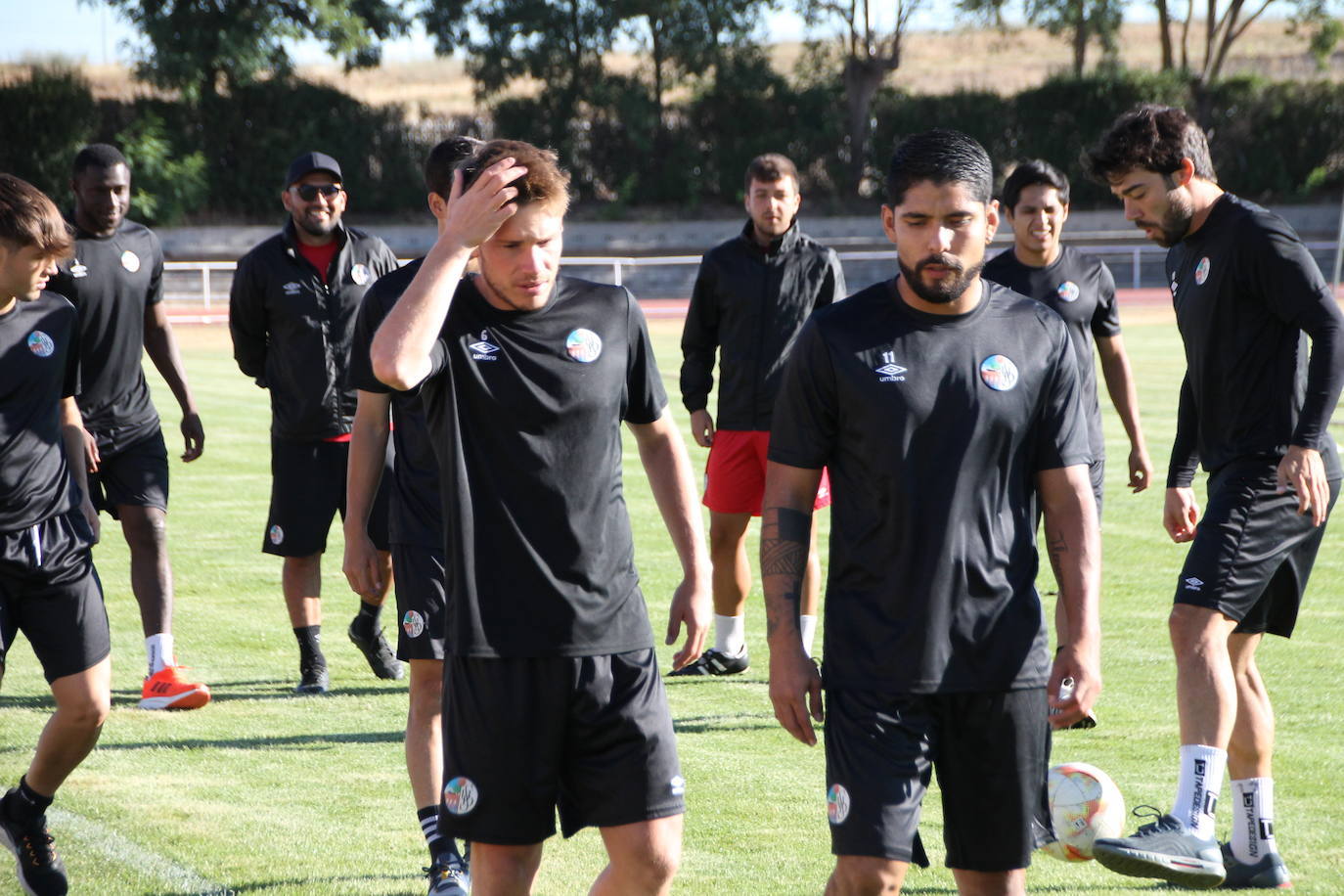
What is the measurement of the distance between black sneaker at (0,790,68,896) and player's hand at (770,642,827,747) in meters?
2.57

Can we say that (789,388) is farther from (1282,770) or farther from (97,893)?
(1282,770)

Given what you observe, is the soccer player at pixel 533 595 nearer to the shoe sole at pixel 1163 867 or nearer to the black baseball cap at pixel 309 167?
the shoe sole at pixel 1163 867

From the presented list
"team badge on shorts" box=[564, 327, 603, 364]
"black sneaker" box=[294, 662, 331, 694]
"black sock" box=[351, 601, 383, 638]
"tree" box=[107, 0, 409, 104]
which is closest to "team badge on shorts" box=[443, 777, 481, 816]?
"team badge on shorts" box=[564, 327, 603, 364]

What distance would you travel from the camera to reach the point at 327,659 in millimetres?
8031

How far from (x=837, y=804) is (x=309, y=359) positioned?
4.56 m

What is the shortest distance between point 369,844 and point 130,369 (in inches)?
116

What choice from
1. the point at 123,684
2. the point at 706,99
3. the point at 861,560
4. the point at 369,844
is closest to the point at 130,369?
the point at 123,684

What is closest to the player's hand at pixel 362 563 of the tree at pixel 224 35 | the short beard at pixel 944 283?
the short beard at pixel 944 283

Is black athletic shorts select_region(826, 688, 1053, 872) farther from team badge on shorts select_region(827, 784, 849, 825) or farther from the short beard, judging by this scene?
the short beard

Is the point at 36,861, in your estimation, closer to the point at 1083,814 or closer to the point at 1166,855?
the point at 1083,814

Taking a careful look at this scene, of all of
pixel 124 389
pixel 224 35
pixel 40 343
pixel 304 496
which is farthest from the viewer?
pixel 224 35

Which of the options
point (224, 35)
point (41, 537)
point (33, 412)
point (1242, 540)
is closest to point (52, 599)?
point (41, 537)

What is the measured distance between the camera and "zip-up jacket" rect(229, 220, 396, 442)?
24.4 ft

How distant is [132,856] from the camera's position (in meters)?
5.22
